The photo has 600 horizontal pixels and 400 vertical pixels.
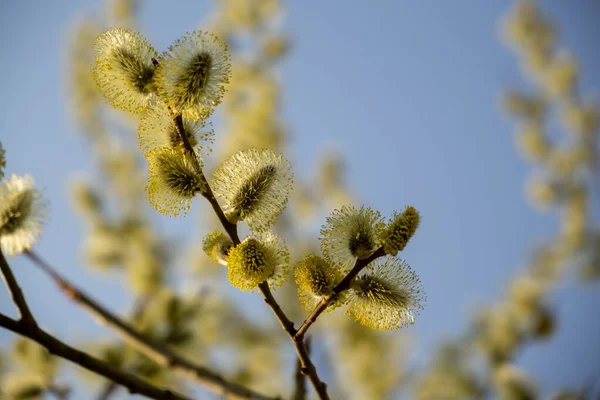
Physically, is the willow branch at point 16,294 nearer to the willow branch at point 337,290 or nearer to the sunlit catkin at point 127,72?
the sunlit catkin at point 127,72

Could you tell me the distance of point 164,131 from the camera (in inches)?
36.6

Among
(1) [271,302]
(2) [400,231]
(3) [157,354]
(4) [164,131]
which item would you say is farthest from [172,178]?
(3) [157,354]

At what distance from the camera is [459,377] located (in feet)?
10.1

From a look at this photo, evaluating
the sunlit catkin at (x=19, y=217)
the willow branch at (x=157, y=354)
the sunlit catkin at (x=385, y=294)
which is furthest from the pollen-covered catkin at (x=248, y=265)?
the sunlit catkin at (x=19, y=217)

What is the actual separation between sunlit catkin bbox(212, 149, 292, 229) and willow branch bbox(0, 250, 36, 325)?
0.43 m

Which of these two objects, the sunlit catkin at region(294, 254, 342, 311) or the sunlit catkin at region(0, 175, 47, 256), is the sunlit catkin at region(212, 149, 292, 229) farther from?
the sunlit catkin at region(0, 175, 47, 256)

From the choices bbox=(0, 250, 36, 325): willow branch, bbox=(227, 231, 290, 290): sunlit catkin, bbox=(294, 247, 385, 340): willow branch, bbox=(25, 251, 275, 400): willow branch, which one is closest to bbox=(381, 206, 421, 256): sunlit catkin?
bbox=(294, 247, 385, 340): willow branch

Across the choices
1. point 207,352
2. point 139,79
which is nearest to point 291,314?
point 207,352

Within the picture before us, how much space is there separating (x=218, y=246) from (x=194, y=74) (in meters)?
0.35

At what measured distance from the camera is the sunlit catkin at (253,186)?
3.10 feet

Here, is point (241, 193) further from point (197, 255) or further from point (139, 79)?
point (197, 255)

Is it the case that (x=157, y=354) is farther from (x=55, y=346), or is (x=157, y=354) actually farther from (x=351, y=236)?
(x=351, y=236)

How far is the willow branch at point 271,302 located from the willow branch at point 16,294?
1.35 feet

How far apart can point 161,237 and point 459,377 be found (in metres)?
2.46
